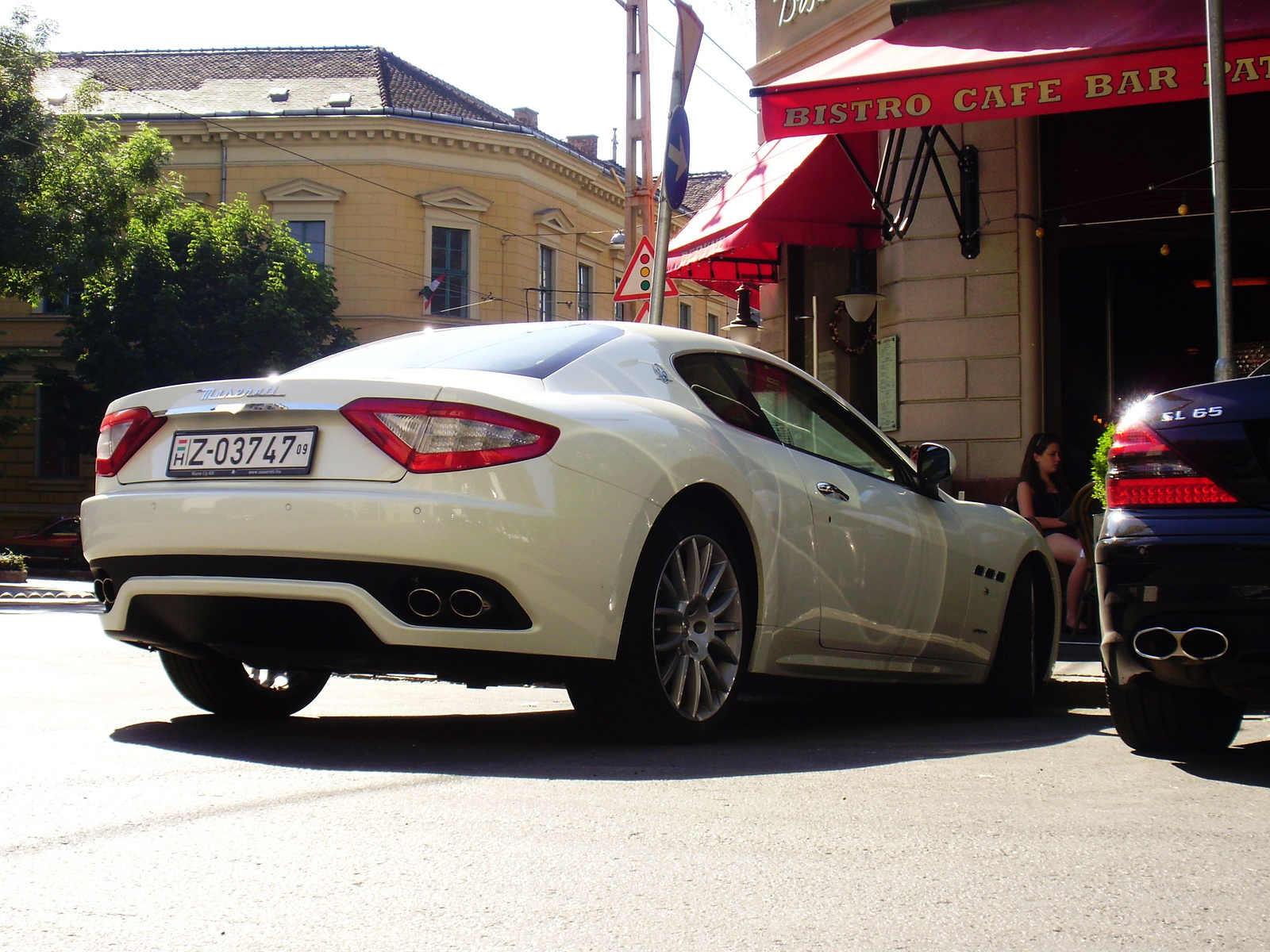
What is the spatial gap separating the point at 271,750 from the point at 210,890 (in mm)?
1724

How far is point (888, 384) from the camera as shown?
40.6 ft

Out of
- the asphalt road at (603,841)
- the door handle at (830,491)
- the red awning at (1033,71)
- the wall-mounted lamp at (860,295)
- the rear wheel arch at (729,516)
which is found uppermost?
the red awning at (1033,71)

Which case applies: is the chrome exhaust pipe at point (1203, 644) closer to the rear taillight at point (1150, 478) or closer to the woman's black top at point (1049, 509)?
the rear taillight at point (1150, 478)

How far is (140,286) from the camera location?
34.8 metres

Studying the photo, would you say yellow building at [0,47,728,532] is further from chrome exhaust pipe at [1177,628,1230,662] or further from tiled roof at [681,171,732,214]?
chrome exhaust pipe at [1177,628,1230,662]

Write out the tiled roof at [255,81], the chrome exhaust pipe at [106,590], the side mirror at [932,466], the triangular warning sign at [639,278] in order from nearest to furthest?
the chrome exhaust pipe at [106,590] → the side mirror at [932,466] → the triangular warning sign at [639,278] → the tiled roof at [255,81]

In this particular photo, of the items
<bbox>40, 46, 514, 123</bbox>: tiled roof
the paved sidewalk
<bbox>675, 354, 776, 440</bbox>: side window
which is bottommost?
the paved sidewalk

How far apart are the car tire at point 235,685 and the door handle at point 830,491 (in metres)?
→ 1.82

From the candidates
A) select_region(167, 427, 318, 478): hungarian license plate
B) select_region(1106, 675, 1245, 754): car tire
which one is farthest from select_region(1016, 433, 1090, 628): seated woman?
select_region(167, 427, 318, 478): hungarian license plate

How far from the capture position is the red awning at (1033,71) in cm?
860

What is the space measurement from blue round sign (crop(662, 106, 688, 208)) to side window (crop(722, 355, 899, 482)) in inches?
192

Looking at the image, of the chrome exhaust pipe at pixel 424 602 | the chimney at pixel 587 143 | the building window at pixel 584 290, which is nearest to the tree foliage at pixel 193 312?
the building window at pixel 584 290

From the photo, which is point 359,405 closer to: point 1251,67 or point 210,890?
point 210,890

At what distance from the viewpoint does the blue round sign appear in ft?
34.2
